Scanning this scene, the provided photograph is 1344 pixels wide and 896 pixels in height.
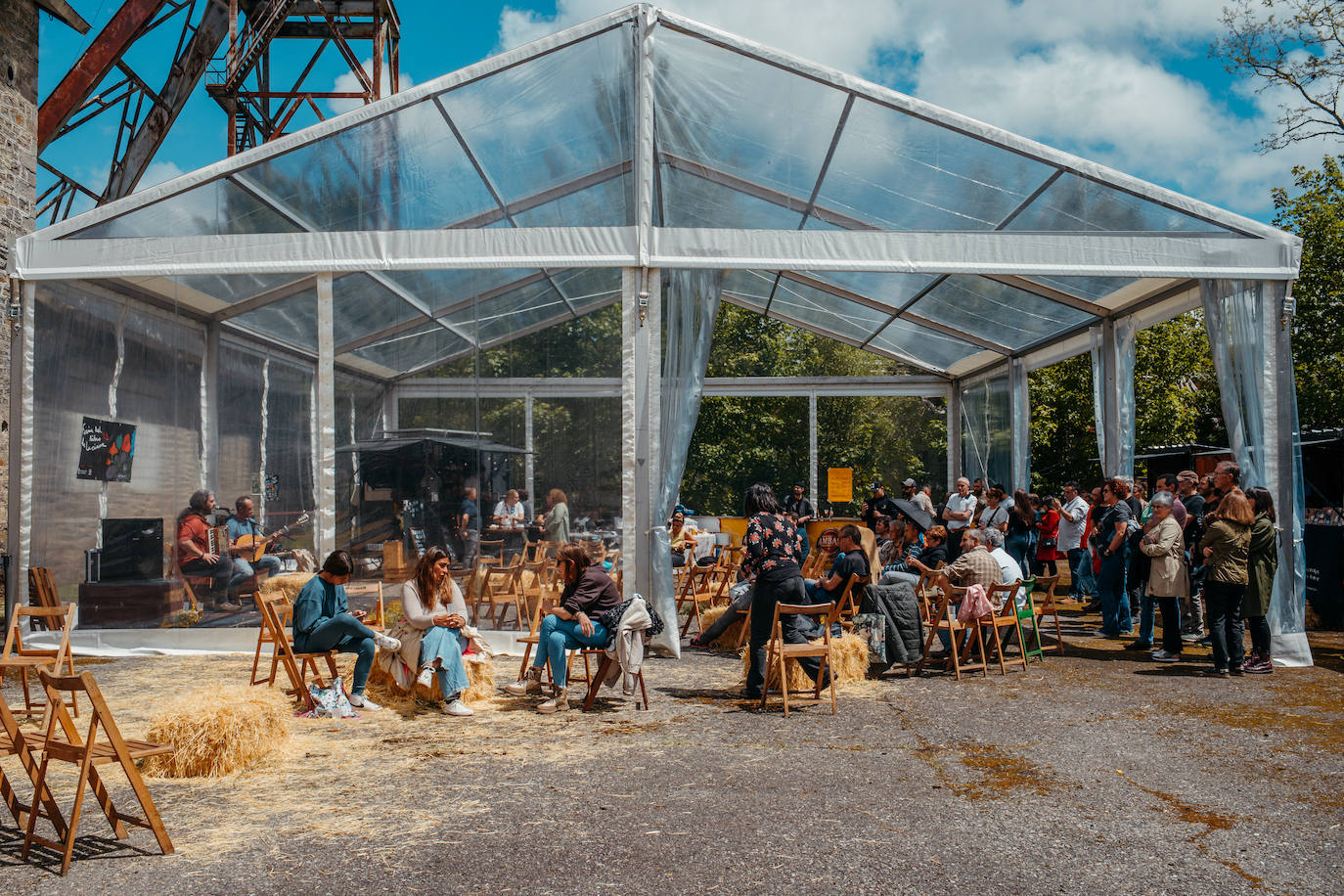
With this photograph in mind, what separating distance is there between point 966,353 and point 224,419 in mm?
10718

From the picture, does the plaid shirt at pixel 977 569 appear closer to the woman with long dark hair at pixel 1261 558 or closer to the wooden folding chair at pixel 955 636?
the wooden folding chair at pixel 955 636

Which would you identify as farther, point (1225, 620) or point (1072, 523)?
point (1072, 523)

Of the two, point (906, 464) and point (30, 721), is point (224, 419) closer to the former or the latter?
point (30, 721)

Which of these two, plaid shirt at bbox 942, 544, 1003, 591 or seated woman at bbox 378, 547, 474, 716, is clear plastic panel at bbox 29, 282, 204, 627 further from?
plaid shirt at bbox 942, 544, 1003, 591

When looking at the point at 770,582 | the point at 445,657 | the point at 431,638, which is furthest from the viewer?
the point at 770,582

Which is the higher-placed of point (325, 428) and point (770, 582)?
point (325, 428)

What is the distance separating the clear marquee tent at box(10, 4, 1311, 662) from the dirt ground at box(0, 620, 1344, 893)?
2.29 m

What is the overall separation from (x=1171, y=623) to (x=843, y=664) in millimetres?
2896

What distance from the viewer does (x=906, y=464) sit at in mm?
18219

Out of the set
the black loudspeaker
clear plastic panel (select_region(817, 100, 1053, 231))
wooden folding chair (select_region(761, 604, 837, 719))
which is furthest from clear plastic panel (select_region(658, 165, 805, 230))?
the black loudspeaker

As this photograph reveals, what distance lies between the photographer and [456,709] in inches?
242

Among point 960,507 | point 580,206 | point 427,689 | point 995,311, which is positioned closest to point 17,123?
point 580,206

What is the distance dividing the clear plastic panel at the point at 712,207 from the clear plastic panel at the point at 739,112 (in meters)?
0.24

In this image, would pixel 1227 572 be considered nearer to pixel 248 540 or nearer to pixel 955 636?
pixel 955 636
